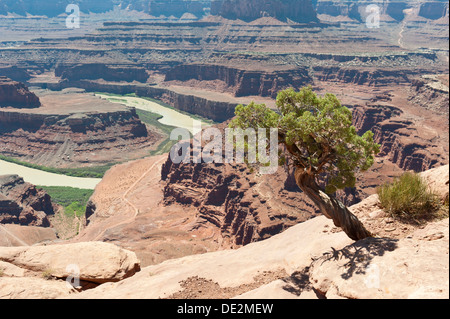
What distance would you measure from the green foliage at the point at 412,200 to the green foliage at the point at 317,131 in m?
1.51

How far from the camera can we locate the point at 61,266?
18062mm

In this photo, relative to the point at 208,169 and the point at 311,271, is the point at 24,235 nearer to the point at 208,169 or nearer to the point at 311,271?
the point at 208,169

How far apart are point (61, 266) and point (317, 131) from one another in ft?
43.9

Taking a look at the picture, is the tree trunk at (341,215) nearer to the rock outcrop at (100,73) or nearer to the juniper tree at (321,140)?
the juniper tree at (321,140)

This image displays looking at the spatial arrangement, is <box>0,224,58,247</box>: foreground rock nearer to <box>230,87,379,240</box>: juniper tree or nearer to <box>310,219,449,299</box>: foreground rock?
<box>230,87,379,240</box>: juniper tree

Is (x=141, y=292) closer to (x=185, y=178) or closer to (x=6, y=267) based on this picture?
(x=6, y=267)

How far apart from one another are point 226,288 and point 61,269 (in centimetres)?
806

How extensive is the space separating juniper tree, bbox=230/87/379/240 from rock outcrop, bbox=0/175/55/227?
49.9m

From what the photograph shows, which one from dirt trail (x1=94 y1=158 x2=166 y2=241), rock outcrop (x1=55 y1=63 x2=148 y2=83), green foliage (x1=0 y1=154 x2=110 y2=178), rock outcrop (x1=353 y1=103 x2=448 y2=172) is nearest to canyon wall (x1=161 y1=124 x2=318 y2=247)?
dirt trail (x1=94 y1=158 x2=166 y2=241)

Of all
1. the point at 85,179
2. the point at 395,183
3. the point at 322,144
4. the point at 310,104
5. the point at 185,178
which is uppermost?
the point at 310,104

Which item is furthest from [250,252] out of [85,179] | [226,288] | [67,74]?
[67,74]

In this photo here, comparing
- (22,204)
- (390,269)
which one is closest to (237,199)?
(390,269)

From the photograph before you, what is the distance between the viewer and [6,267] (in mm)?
17266

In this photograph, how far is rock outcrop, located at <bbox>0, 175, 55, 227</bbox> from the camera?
53994 millimetres
